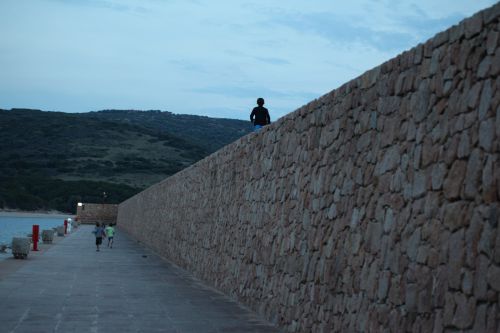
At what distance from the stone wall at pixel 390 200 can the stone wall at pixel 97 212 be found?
73.2 metres

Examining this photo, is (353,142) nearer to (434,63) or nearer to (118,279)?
(434,63)

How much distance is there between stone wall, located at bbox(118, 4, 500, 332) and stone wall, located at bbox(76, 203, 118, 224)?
7320 centimetres

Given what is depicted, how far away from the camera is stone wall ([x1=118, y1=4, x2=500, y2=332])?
577 cm

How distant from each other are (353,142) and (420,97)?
1861mm

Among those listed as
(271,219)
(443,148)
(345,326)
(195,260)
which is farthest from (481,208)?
(195,260)

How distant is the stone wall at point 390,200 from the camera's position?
5770mm

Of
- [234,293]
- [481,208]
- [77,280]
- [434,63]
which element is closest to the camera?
[481,208]

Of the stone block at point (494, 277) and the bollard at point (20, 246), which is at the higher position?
the stone block at point (494, 277)

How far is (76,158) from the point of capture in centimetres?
12662

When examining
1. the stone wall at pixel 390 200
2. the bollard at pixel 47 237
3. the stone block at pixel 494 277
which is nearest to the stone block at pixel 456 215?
the stone wall at pixel 390 200

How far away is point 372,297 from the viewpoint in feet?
25.4

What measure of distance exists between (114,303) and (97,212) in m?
74.3

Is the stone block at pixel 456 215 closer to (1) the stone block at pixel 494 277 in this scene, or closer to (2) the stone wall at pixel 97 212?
(1) the stone block at pixel 494 277

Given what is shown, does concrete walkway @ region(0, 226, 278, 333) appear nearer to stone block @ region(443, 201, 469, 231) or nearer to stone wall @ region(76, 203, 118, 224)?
stone block @ region(443, 201, 469, 231)
